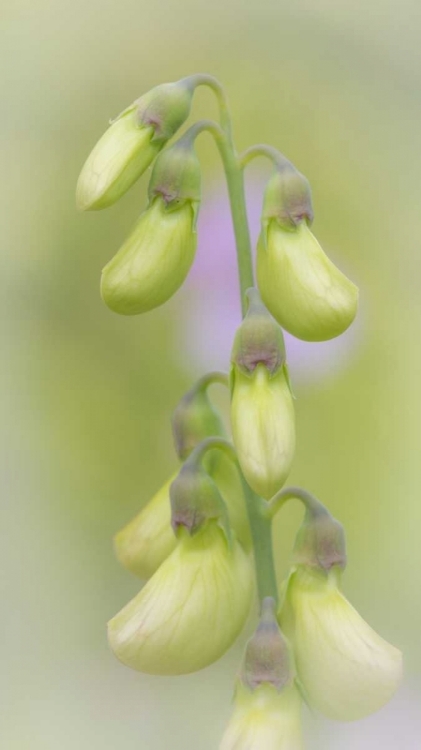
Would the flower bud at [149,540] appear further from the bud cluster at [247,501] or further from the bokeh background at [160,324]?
the bokeh background at [160,324]

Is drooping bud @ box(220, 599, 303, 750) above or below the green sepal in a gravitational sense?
below

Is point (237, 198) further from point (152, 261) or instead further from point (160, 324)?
point (160, 324)

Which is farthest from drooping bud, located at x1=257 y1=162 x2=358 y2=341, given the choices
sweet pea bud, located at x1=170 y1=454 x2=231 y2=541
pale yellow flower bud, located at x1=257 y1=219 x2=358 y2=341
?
sweet pea bud, located at x1=170 y1=454 x2=231 y2=541

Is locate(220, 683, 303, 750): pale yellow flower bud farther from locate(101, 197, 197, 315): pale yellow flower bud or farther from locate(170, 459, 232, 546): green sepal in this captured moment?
locate(101, 197, 197, 315): pale yellow flower bud

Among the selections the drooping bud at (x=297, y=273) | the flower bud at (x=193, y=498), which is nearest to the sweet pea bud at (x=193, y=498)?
the flower bud at (x=193, y=498)

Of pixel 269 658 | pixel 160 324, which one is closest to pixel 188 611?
pixel 269 658
